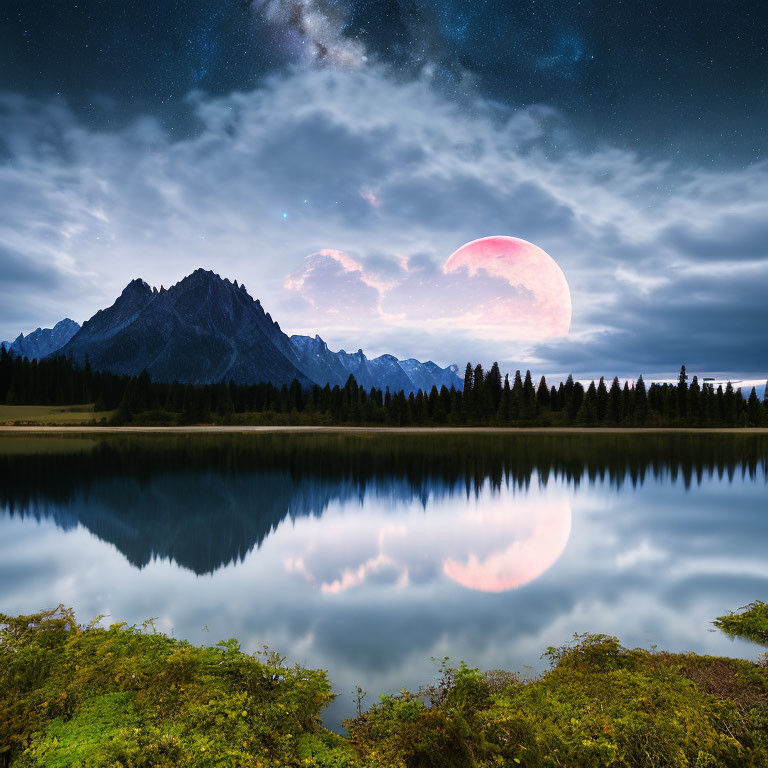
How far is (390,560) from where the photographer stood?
23.6m

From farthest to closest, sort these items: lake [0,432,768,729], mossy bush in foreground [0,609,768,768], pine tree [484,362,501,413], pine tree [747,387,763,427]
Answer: pine tree [484,362,501,413], pine tree [747,387,763,427], lake [0,432,768,729], mossy bush in foreground [0,609,768,768]

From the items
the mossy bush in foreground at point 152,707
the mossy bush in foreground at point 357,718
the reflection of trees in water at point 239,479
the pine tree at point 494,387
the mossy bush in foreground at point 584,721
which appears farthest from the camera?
the pine tree at point 494,387

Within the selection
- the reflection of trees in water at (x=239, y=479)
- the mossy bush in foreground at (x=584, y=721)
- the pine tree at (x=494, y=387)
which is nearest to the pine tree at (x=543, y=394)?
the pine tree at (x=494, y=387)

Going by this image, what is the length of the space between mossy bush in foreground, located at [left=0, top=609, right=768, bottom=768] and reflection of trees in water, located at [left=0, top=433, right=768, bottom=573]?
42.6 feet

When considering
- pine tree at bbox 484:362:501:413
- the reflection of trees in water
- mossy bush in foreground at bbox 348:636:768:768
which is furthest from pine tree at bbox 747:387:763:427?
mossy bush in foreground at bbox 348:636:768:768

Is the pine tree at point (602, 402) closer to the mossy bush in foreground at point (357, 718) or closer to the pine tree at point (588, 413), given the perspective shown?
the pine tree at point (588, 413)

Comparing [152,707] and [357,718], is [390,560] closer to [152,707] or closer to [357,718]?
[357,718]

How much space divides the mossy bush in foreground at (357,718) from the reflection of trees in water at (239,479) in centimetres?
1298

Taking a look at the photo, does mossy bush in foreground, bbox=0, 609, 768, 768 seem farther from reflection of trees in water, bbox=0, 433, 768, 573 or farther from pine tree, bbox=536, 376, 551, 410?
pine tree, bbox=536, 376, 551, 410

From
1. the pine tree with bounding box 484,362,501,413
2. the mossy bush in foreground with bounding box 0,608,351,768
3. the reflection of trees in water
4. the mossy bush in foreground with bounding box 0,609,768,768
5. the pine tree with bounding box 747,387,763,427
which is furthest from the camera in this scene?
the pine tree with bounding box 484,362,501,413

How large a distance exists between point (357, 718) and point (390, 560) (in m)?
13.5

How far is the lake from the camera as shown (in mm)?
15055

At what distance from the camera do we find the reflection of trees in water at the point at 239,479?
2912cm

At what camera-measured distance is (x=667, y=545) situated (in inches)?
1043
